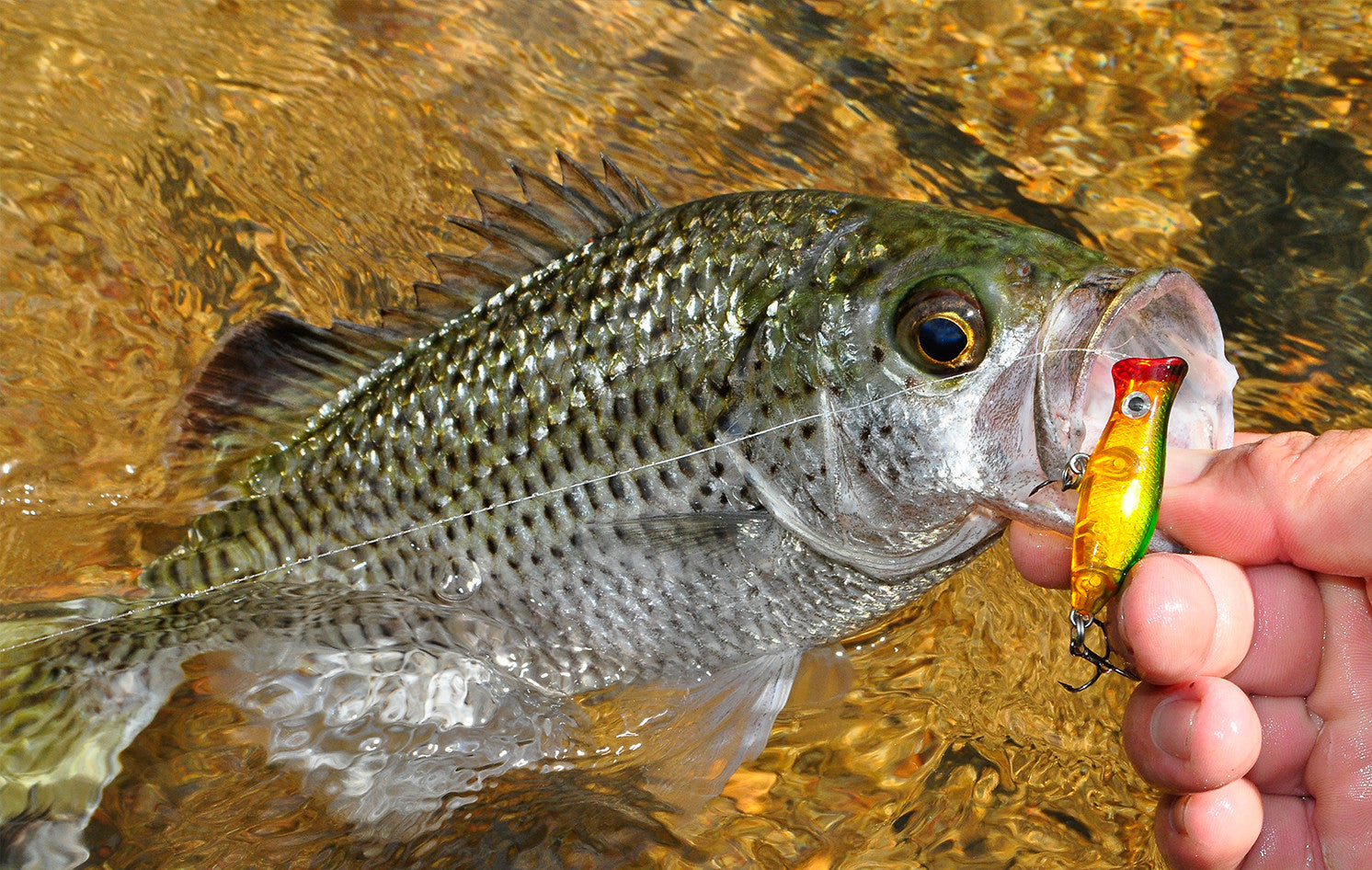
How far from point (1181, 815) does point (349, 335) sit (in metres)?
2.38

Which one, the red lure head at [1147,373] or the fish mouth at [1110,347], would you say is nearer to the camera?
the red lure head at [1147,373]

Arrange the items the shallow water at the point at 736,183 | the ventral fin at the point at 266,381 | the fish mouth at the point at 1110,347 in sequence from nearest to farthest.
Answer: the fish mouth at the point at 1110,347 → the ventral fin at the point at 266,381 → the shallow water at the point at 736,183

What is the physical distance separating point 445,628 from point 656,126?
270cm

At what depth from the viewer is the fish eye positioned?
6.81 ft

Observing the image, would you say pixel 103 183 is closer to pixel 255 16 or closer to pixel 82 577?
pixel 255 16

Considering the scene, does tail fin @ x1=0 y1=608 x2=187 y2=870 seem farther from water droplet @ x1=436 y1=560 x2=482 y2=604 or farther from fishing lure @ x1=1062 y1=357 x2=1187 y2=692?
fishing lure @ x1=1062 y1=357 x2=1187 y2=692

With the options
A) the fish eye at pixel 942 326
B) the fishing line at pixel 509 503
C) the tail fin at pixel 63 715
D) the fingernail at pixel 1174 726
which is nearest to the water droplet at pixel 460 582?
the fishing line at pixel 509 503

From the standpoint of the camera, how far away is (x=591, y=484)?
8.20 ft

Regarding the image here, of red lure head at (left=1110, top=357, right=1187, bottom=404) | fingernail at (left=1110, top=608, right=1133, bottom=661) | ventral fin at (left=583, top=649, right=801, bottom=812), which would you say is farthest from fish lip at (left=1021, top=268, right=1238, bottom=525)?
ventral fin at (left=583, top=649, right=801, bottom=812)

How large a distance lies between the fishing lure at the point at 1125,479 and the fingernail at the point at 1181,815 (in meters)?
0.73

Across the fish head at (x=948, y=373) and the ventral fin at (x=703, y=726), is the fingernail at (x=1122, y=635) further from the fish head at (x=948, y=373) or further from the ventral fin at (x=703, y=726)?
the ventral fin at (x=703, y=726)

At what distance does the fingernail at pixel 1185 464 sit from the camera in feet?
6.88

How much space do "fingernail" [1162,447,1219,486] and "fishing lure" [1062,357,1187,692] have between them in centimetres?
40

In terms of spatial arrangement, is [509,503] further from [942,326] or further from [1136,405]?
[1136,405]
